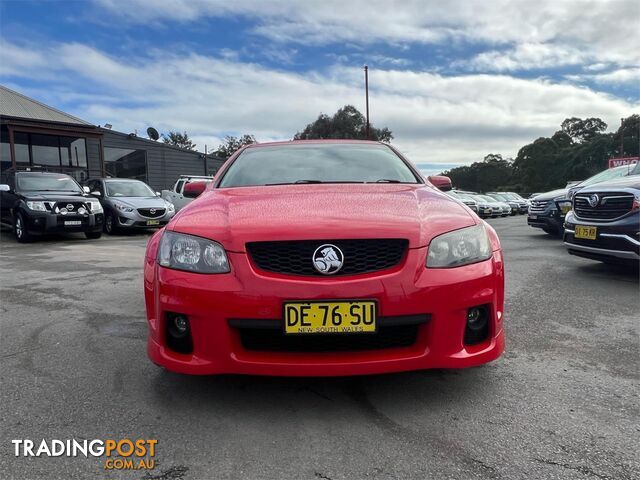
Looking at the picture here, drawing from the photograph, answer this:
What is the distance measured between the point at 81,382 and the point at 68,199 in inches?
326

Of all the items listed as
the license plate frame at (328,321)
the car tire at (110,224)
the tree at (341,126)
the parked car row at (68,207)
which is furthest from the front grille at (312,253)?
the tree at (341,126)

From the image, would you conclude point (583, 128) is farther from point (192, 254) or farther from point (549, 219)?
point (192, 254)

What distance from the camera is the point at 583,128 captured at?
78000 mm

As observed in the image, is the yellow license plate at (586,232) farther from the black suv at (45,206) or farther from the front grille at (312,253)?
the black suv at (45,206)

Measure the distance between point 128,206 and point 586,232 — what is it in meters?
9.83

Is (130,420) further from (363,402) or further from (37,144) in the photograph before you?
(37,144)

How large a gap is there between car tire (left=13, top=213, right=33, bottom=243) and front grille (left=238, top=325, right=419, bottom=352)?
9.08 metres

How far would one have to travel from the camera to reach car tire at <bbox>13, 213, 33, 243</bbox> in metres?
9.37

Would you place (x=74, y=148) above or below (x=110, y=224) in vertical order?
above

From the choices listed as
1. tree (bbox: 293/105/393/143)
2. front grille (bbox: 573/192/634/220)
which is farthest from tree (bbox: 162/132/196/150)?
front grille (bbox: 573/192/634/220)

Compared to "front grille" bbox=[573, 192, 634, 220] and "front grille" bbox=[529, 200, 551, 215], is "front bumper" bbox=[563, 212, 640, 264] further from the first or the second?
"front grille" bbox=[529, 200, 551, 215]

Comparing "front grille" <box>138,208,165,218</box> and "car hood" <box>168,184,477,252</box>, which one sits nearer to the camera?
"car hood" <box>168,184,477,252</box>

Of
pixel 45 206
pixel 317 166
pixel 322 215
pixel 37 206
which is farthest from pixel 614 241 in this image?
pixel 37 206

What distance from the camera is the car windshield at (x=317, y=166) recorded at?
10.5 feet
